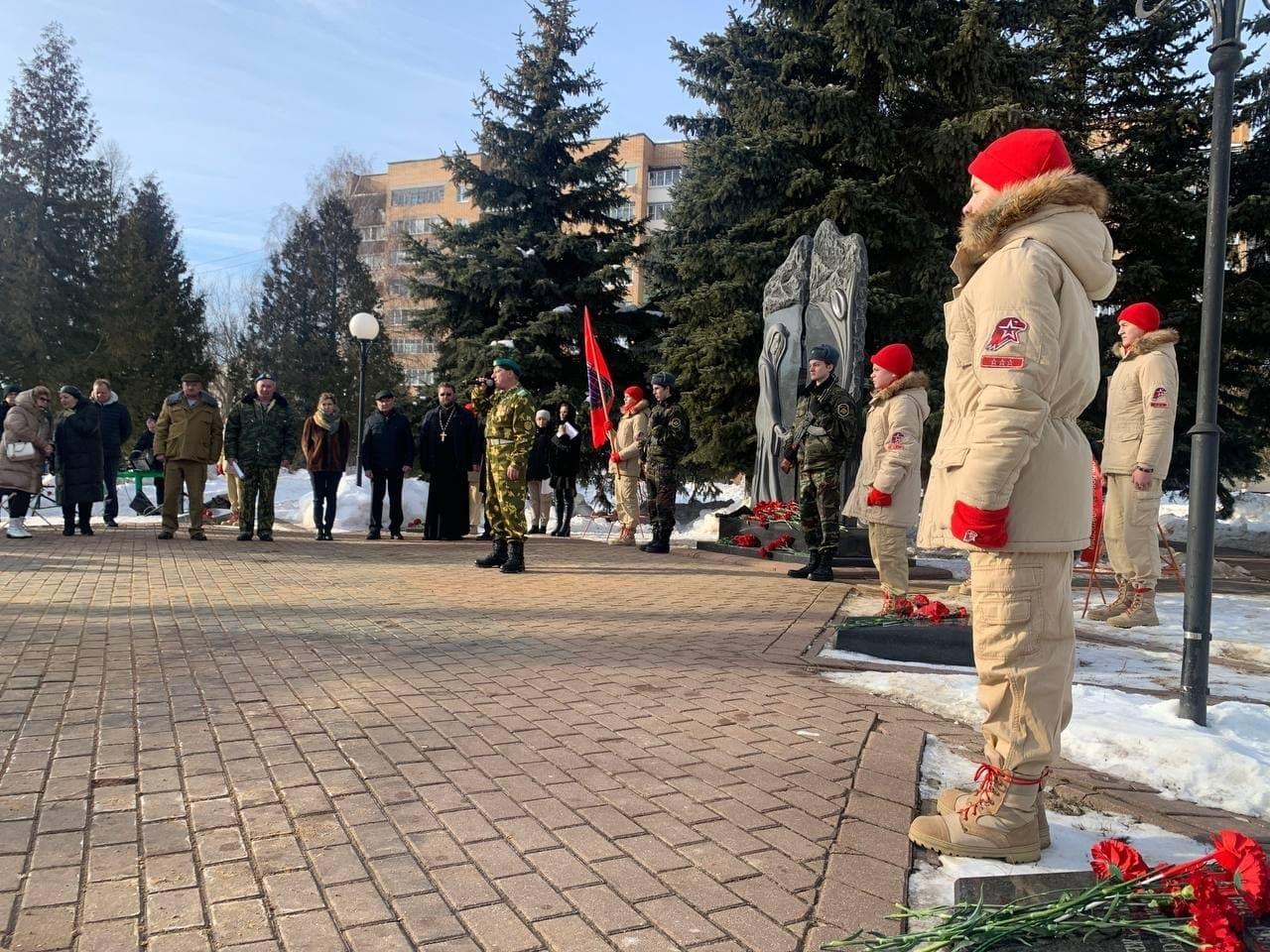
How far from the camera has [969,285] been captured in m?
2.84

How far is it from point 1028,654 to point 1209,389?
227 centimetres

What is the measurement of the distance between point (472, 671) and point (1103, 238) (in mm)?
3516

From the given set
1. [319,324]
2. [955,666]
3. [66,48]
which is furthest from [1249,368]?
[66,48]

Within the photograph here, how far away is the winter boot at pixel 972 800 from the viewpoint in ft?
8.98

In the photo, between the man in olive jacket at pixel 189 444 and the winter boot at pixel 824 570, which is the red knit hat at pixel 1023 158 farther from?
the man in olive jacket at pixel 189 444

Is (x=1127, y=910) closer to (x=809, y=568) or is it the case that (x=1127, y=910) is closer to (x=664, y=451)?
(x=809, y=568)

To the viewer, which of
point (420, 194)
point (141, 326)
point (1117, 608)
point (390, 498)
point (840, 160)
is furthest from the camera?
point (420, 194)

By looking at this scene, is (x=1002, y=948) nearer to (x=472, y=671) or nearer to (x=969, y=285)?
(x=969, y=285)

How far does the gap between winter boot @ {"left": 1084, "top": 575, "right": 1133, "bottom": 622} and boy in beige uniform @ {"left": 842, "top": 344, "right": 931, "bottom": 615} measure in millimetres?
1708

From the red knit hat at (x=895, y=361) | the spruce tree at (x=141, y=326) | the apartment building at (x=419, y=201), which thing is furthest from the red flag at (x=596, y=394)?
the apartment building at (x=419, y=201)

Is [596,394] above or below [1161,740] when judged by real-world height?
above

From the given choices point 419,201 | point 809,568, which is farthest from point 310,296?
point 809,568

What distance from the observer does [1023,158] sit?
280cm

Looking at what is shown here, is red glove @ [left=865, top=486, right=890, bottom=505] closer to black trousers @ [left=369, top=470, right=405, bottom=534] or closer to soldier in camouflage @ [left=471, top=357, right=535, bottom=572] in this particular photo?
soldier in camouflage @ [left=471, top=357, right=535, bottom=572]
